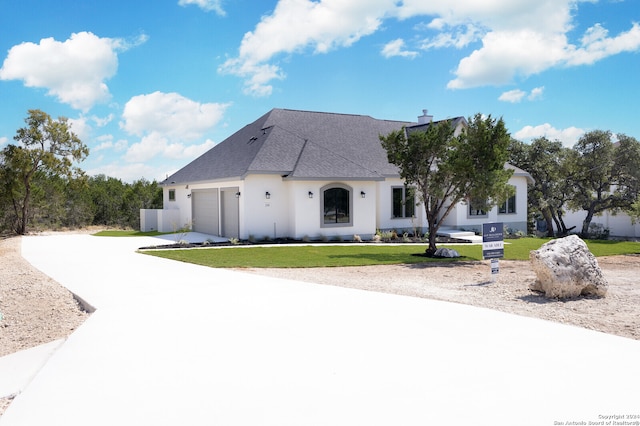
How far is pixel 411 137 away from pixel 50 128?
20.8 metres

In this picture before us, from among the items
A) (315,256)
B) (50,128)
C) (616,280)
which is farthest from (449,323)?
(50,128)

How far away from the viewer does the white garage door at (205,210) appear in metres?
23.1

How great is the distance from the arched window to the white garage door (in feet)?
17.7

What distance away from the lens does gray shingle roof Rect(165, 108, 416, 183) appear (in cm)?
2092

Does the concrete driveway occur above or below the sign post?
below

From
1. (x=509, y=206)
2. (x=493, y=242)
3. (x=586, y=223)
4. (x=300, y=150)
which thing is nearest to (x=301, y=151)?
(x=300, y=150)

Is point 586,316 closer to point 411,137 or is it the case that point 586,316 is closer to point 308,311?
point 308,311

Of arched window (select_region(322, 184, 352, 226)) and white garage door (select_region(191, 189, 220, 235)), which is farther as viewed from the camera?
white garage door (select_region(191, 189, 220, 235))

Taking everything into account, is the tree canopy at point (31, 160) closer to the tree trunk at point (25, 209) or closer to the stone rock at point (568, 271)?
the tree trunk at point (25, 209)

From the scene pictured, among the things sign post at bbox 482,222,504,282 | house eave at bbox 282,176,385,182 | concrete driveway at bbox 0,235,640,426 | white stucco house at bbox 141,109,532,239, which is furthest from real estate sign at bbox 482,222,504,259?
house eave at bbox 282,176,385,182

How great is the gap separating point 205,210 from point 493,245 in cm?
1636

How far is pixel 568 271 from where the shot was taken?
9086 millimetres

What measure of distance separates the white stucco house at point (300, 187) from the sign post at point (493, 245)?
915cm

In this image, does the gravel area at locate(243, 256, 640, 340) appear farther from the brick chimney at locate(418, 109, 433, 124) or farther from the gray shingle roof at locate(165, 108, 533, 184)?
the brick chimney at locate(418, 109, 433, 124)
